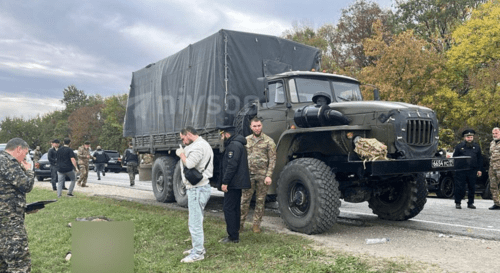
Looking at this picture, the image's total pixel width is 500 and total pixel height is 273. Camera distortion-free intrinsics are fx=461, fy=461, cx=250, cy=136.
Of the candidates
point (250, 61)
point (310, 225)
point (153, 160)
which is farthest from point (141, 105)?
point (310, 225)

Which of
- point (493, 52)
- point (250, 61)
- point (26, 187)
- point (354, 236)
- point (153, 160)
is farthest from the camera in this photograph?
point (493, 52)

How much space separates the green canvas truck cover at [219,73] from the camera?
10.0 meters

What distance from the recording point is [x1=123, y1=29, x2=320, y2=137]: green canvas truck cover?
32.9 ft

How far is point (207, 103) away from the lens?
1045cm

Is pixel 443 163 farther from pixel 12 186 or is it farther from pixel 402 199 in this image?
pixel 12 186

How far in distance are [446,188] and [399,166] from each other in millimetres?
8721

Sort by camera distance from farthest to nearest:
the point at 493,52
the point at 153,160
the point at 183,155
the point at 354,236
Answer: the point at 493,52 → the point at 153,160 → the point at 354,236 → the point at 183,155

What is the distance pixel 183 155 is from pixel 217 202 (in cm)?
669

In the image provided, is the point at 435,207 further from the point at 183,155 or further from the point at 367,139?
the point at 183,155

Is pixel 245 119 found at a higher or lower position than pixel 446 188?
higher

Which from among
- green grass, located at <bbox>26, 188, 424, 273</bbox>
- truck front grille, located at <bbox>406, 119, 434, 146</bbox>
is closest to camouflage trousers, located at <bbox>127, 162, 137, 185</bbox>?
green grass, located at <bbox>26, 188, 424, 273</bbox>

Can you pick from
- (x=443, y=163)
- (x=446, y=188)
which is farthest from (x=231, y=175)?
(x=446, y=188)

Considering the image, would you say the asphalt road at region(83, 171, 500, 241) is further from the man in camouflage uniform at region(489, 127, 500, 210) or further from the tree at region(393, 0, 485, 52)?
the tree at region(393, 0, 485, 52)

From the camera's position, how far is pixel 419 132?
734 centimetres
